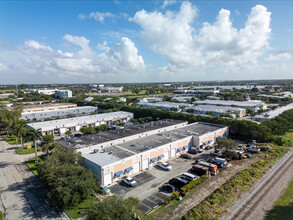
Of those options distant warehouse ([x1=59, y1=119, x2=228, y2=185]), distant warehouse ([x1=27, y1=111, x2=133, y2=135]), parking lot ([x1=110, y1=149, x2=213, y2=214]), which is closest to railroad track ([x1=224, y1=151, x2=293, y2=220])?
parking lot ([x1=110, y1=149, x2=213, y2=214])

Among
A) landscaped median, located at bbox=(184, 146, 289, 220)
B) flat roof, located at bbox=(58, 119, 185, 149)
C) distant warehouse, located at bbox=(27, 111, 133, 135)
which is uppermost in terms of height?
flat roof, located at bbox=(58, 119, 185, 149)

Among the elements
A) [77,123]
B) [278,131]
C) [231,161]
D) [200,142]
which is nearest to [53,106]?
[77,123]

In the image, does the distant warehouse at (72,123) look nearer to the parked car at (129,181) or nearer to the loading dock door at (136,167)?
the loading dock door at (136,167)

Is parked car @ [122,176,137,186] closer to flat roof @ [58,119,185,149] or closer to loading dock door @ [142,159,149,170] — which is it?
loading dock door @ [142,159,149,170]

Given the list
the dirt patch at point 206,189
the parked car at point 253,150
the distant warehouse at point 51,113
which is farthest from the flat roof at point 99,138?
the distant warehouse at point 51,113

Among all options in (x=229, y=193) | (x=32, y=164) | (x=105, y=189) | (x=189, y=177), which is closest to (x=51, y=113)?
(x=32, y=164)

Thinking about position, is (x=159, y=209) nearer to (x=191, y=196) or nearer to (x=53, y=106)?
(x=191, y=196)
